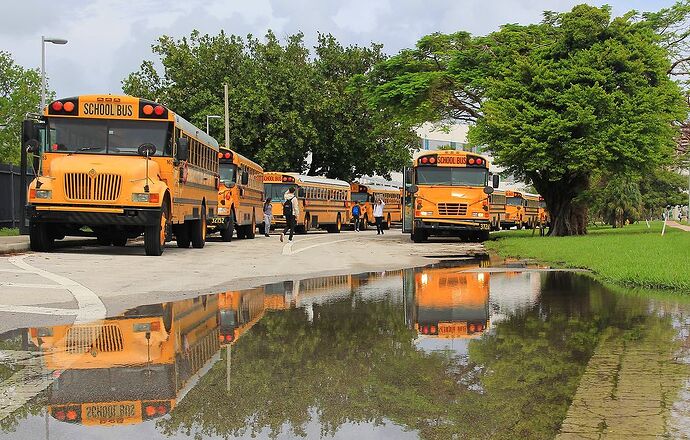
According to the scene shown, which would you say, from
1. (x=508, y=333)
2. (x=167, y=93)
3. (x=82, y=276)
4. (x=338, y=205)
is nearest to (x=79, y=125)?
(x=82, y=276)

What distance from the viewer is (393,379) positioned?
631 cm

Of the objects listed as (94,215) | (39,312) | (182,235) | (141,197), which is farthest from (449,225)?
(39,312)

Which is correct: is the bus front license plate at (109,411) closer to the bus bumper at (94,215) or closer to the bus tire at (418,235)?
the bus bumper at (94,215)

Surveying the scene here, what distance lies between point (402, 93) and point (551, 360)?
28.7m

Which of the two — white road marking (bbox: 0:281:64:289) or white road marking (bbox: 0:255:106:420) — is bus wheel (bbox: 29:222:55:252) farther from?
white road marking (bbox: 0:281:64:289)

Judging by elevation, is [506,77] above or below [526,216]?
above

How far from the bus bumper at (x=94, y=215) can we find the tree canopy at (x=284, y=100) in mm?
34614

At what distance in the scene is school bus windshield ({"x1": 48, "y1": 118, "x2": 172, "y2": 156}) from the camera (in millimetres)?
19859

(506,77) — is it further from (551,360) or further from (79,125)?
(551,360)

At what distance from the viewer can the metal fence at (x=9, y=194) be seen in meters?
30.3

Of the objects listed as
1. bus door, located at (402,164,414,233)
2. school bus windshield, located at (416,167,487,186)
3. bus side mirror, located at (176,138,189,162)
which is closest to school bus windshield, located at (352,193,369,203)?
bus door, located at (402,164,414,233)

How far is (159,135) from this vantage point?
2030 cm

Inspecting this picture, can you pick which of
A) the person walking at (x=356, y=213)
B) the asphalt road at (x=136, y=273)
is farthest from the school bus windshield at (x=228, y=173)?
the person walking at (x=356, y=213)

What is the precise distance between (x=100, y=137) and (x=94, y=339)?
12614 mm
